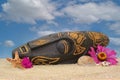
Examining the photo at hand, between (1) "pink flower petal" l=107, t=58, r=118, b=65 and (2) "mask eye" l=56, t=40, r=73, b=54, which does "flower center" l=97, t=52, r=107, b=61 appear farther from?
(2) "mask eye" l=56, t=40, r=73, b=54

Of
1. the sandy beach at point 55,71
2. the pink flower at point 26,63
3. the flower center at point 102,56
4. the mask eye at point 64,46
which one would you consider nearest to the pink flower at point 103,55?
the flower center at point 102,56

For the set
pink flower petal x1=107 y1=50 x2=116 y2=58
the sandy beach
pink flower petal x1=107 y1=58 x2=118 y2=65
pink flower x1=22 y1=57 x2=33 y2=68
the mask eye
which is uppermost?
the mask eye

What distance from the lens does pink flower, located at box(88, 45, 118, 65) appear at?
11.0m

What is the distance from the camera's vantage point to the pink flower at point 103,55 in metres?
11.0

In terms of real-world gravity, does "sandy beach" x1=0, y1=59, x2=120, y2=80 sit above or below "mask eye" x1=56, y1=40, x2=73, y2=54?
below

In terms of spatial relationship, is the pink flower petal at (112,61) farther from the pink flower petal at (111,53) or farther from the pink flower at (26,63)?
the pink flower at (26,63)

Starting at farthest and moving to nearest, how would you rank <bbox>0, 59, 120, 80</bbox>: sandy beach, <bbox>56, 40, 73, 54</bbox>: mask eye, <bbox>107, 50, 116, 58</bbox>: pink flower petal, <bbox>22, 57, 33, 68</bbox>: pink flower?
<bbox>107, 50, 116, 58</bbox>: pink flower petal → <bbox>56, 40, 73, 54</bbox>: mask eye → <bbox>22, 57, 33, 68</bbox>: pink flower → <bbox>0, 59, 120, 80</bbox>: sandy beach

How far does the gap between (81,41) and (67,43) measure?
1.55 ft

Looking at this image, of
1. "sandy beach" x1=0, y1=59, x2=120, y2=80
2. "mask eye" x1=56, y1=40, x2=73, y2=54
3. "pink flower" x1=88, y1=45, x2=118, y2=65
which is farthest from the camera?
"pink flower" x1=88, y1=45, x2=118, y2=65

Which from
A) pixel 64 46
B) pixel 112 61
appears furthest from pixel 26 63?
pixel 112 61

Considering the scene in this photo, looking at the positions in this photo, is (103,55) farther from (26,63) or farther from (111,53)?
(26,63)

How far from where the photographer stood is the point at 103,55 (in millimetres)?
11094

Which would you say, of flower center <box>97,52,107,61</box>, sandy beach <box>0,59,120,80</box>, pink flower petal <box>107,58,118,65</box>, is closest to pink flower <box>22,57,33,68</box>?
sandy beach <box>0,59,120,80</box>

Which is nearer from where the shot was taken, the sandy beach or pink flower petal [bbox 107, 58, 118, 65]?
the sandy beach
